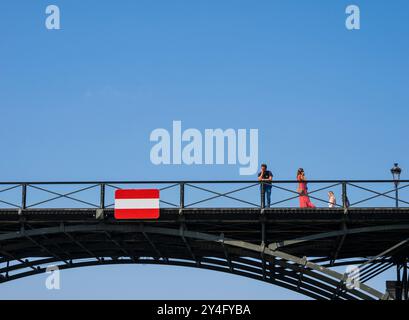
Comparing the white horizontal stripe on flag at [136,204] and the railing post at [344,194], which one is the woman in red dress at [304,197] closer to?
the railing post at [344,194]

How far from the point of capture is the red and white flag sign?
30234 millimetres

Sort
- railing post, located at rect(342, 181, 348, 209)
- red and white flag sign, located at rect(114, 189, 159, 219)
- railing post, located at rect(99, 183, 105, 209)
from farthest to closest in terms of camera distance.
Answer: railing post, located at rect(99, 183, 105, 209) < red and white flag sign, located at rect(114, 189, 159, 219) < railing post, located at rect(342, 181, 348, 209)

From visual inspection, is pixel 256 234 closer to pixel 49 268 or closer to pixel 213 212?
pixel 213 212

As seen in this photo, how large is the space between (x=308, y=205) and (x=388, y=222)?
8.55ft

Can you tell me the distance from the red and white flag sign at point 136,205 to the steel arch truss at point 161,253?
0.53m

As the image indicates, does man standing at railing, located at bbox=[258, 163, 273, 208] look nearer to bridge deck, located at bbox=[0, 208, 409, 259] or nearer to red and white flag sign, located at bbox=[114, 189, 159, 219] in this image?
bridge deck, located at bbox=[0, 208, 409, 259]

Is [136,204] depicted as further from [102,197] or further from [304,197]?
[304,197]

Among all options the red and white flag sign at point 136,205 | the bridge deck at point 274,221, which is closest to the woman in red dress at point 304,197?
the bridge deck at point 274,221

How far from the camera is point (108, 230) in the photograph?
30750mm

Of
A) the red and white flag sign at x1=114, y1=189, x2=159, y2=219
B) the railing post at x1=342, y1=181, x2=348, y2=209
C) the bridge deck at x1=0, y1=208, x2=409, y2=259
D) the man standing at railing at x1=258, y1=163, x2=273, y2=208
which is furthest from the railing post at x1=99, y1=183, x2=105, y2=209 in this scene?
the railing post at x1=342, y1=181, x2=348, y2=209

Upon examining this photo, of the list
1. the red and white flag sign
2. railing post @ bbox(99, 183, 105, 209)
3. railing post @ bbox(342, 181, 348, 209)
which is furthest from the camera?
railing post @ bbox(99, 183, 105, 209)

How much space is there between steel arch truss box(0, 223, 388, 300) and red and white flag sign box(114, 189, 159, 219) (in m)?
0.53

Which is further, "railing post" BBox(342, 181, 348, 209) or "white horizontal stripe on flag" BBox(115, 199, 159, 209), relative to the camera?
"white horizontal stripe on flag" BBox(115, 199, 159, 209)

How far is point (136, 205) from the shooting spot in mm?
30297
